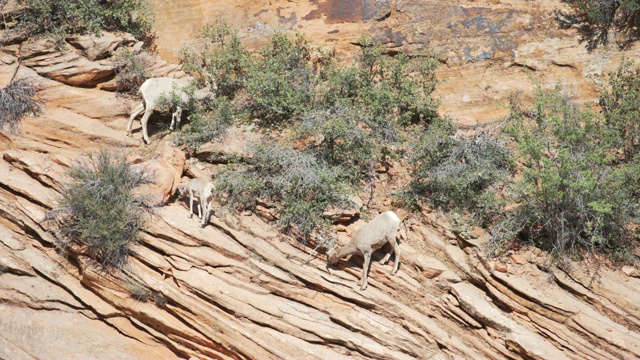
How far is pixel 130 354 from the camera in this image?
8273mm

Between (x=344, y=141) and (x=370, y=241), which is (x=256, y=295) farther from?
(x=344, y=141)

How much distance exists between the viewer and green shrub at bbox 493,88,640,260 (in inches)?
329

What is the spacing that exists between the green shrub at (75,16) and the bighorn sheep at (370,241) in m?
7.20

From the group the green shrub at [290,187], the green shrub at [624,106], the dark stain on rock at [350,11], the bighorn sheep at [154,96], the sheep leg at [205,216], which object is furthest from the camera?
the dark stain on rock at [350,11]

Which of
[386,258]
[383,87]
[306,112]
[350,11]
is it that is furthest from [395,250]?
[350,11]

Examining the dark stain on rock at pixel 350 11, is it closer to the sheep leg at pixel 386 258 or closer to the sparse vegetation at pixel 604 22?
the sparse vegetation at pixel 604 22

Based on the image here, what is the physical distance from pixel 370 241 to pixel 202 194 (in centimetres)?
289

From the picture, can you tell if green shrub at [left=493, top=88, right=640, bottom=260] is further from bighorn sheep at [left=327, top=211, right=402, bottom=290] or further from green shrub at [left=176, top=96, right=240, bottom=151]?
green shrub at [left=176, top=96, right=240, bottom=151]

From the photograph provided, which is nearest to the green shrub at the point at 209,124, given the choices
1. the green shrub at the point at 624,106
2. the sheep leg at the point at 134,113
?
the sheep leg at the point at 134,113

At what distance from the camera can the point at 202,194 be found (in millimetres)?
8789

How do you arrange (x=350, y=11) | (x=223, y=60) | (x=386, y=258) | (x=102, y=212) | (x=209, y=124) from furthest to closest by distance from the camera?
(x=350, y=11), (x=223, y=60), (x=209, y=124), (x=386, y=258), (x=102, y=212)

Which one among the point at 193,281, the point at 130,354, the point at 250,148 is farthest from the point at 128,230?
the point at 250,148

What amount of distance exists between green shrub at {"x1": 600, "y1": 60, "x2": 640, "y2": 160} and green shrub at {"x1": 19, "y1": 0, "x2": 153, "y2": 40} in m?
10.1

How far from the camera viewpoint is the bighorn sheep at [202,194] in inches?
345
